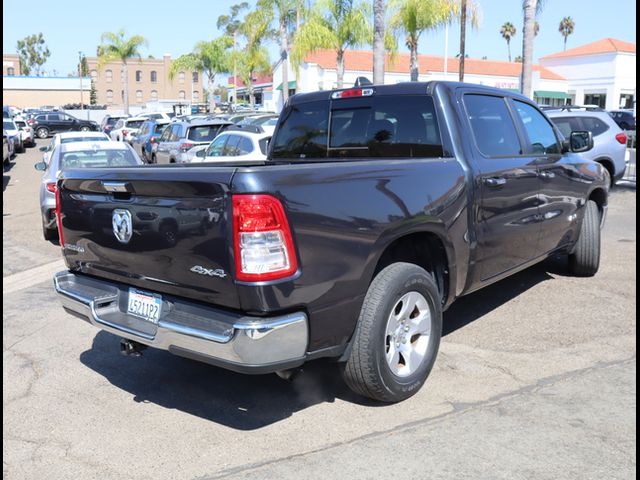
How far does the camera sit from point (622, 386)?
446cm

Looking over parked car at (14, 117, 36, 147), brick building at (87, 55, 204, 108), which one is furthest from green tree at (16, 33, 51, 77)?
parked car at (14, 117, 36, 147)

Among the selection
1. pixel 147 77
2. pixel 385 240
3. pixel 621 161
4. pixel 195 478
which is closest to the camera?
pixel 195 478

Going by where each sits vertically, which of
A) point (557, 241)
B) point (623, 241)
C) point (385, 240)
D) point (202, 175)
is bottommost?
point (623, 241)

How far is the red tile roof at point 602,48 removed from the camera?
5299 cm

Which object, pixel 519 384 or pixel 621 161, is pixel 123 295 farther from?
pixel 621 161

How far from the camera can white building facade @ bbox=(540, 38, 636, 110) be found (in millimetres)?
51750

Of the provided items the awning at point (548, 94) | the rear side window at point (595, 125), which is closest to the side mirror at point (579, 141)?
the rear side window at point (595, 125)

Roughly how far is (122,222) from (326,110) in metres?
2.21

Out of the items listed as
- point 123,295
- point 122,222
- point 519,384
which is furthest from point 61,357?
point 519,384

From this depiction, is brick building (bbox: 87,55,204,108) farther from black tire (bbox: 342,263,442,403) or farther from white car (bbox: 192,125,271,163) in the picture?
black tire (bbox: 342,263,442,403)

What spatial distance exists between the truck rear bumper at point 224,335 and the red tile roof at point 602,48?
55423 millimetres

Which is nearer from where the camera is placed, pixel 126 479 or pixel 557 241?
pixel 126 479

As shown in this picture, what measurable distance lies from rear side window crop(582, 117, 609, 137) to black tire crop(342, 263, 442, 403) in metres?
11.1

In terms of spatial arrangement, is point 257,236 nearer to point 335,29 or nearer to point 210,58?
point 335,29
